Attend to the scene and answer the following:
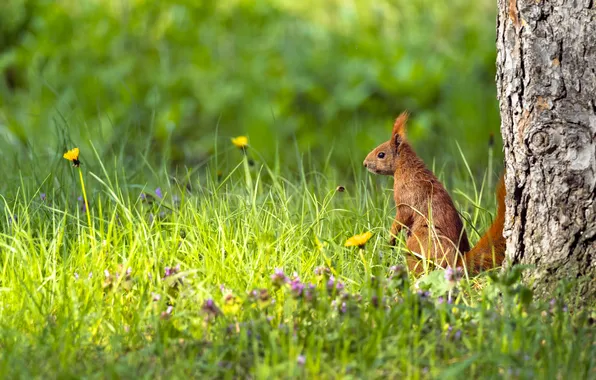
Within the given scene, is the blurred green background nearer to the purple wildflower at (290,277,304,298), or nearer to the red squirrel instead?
the red squirrel

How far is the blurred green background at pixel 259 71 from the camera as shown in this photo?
6.27 meters

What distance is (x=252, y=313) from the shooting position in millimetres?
2795

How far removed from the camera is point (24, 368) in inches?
98.0

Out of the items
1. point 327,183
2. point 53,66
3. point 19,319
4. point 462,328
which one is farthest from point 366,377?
point 53,66

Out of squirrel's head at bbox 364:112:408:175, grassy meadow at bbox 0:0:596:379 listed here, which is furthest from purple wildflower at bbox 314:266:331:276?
squirrel's head at bbox 364:112:408:175

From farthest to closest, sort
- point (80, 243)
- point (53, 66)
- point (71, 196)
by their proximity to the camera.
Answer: point (53, 66)
point (71, 196)
point (80, 243)

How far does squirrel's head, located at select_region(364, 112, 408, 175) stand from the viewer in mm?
3598

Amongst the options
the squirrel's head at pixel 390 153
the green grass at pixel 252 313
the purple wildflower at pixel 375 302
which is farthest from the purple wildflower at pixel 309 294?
the squirrel's head at pixel 390 153

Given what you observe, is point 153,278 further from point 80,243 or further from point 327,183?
point 327,183

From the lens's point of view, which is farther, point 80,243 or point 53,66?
point 53,66

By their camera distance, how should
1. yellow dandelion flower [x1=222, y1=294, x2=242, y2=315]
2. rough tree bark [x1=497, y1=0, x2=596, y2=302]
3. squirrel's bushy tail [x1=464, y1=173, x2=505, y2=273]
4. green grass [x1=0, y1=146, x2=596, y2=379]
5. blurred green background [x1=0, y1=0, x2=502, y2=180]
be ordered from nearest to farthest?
green grass [x1=0, y1=146, x2=596, y2=379] → yellow dandelion flower [x1=222, y1=294, x2=242, y2=315] → rough tree bark [x1=497, y1=0, x2=596, y2=302] → squirrel's bushy tail [x1=464, y1=173, x2=505, y2=273] → blurred green background [x1=0, y1=0, x2=502, y2=180]

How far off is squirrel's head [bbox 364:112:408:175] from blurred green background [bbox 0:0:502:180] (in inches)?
81.2

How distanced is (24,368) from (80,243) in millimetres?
801

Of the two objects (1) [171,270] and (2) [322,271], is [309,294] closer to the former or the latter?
(2) [322,271]
